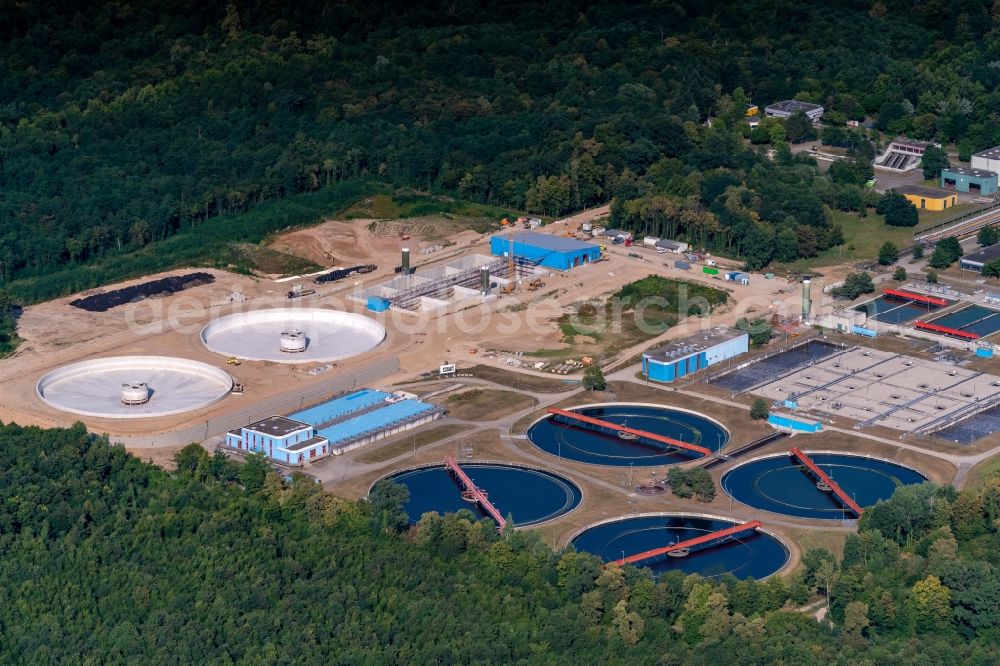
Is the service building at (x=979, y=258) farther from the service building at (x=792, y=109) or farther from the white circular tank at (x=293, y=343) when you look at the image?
the white circular tank at (x=293, y=343)

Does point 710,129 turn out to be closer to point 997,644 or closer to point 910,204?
point 910,204

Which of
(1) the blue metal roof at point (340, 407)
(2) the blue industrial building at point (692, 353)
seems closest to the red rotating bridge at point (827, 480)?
(2) the blue industrial building at point (692, 353)

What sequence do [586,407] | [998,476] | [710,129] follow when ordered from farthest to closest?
[710,129] → [586,407] → [998,476]

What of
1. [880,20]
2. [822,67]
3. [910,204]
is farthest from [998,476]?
[880,20]

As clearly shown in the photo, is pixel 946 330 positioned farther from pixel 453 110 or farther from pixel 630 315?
pixel 453 110

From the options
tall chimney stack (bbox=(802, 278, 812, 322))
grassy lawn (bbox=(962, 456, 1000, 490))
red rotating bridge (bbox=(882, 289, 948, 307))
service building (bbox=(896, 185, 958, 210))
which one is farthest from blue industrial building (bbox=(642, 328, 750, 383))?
service building (bbox=(896, 185, 958, 210))

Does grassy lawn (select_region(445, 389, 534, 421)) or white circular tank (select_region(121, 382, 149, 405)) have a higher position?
white circular tank (select_region(121, 382, 149, 405))

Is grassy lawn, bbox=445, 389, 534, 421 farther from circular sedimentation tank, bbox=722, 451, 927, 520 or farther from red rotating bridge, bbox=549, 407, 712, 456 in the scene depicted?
circular sedimentation tank, bbox=722, 451, 927, 520
